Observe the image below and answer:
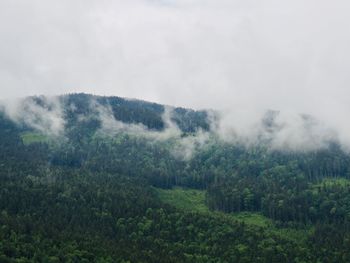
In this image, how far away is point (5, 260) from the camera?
627 feet

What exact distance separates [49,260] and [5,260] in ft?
48.5

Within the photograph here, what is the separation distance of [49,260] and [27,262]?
8185mm

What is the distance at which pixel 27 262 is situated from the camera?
192m

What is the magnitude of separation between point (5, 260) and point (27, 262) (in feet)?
23.3

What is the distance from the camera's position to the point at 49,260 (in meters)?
198
